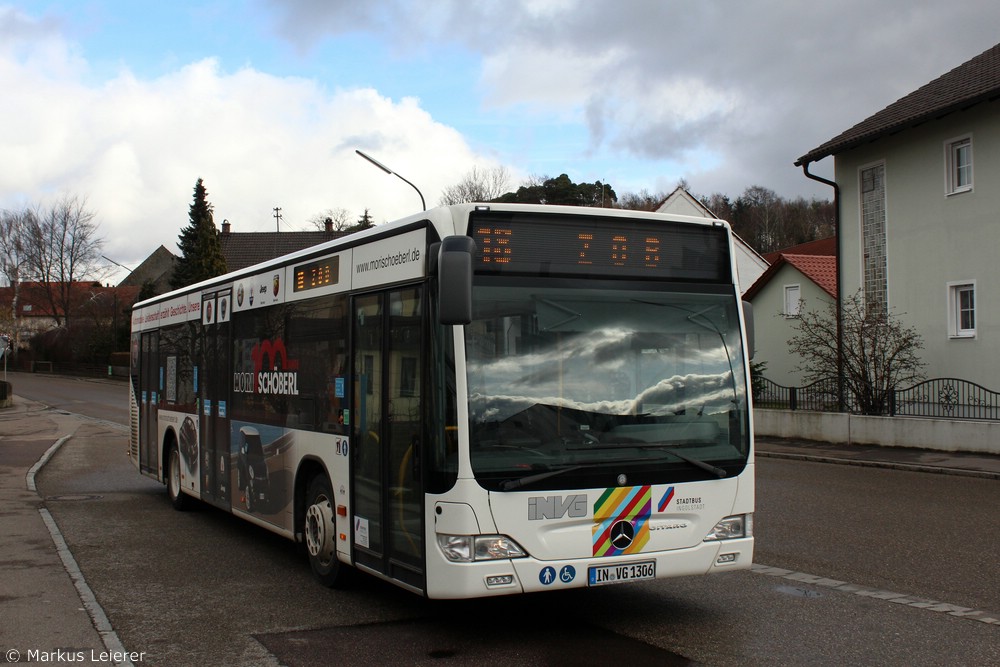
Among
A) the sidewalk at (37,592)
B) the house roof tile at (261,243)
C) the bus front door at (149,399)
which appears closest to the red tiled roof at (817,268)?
the bus front door at (149,399)

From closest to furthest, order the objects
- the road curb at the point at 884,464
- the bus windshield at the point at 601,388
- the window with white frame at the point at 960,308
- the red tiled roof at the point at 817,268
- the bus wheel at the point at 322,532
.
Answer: the bus windshield at the point at 601,388, the bus wheel at the point at 322,532, the road curb at the point at 884,464, the window with white frame at the point at 960,308, the red tiled roof at the point at 817,268

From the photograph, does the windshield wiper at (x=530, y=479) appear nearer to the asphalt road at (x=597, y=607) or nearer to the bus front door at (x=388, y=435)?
the bus front door at (x=388, y=435)

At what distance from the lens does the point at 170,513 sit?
12.7 metres

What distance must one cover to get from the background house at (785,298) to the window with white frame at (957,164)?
15143mm

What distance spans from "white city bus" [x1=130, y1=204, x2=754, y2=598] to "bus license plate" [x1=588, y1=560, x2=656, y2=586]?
0.03 ft

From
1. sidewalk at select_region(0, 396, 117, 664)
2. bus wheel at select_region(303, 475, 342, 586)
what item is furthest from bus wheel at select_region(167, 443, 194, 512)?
bus wheel at select_region(303, 475, 342, 586)

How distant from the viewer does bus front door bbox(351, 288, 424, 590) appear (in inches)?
253

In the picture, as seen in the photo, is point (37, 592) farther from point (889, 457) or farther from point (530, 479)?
point (889, 457)

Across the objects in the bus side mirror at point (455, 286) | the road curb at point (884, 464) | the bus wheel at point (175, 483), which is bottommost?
the road curb at point (884, 464)

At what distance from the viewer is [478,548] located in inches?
236

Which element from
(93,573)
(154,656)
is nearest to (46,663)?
(154,656)

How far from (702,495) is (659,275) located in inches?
59.4

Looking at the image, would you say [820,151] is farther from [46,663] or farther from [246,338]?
[46,663]

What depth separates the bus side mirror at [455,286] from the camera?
5.74 metres
